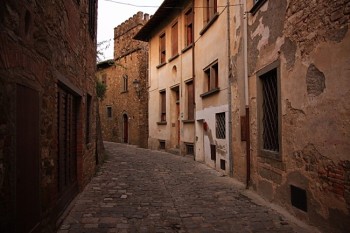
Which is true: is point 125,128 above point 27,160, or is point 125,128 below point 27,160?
above

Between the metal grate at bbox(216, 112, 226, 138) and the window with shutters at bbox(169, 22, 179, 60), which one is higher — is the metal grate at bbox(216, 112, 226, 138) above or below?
below

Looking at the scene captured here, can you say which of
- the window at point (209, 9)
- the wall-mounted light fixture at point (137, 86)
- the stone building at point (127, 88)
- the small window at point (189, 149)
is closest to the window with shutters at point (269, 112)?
the window at point (209, 9)

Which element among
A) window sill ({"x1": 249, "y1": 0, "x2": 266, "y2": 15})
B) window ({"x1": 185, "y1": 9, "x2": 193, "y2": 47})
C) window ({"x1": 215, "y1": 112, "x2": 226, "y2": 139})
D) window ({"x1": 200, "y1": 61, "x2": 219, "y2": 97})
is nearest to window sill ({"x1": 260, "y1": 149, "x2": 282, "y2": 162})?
window sill ({"x1": 249, "y1": 0, "x2": 266, "y2": 15})

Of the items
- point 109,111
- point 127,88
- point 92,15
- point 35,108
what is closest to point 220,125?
point 92,15

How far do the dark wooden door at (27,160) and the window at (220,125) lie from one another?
6.98m

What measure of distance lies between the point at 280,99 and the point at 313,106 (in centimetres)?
113

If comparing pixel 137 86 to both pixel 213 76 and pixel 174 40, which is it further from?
pixel 213 76

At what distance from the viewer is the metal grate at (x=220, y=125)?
991 centimetres

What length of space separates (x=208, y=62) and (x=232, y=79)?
255 centimetres

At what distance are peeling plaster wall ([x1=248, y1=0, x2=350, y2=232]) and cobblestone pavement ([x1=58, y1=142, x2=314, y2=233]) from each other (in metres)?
0.58

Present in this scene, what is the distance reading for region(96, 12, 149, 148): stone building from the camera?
2069 cm

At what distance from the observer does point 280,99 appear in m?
5.80

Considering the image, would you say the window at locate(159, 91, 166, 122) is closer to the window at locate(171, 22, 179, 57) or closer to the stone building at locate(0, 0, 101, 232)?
the window at locate(171, 22, 179, 57)

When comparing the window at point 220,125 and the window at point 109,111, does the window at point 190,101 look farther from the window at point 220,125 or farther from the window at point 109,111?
the window at point 109,111
